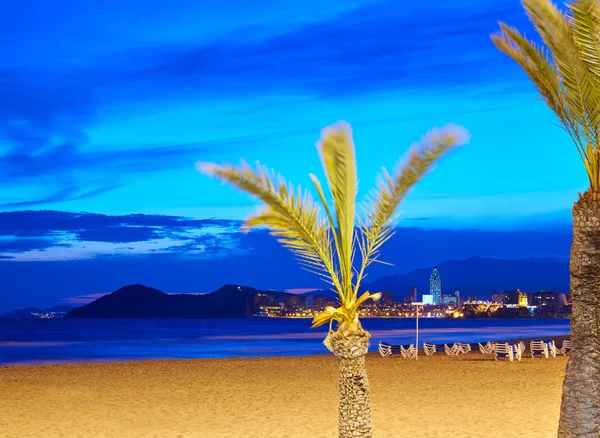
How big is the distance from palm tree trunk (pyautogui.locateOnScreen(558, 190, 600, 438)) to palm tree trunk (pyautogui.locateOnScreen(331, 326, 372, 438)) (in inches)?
92.5

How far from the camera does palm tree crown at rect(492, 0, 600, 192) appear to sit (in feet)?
29.1

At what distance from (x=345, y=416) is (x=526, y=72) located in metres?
4.48

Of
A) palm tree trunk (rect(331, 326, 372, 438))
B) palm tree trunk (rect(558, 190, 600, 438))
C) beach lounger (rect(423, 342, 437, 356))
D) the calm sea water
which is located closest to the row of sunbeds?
beach lounger (rect(423, 342, 437, 356))

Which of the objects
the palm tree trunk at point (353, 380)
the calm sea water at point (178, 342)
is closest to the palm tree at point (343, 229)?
the palm tree trunk at point (353, 380)

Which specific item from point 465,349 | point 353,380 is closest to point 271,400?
point 353,380

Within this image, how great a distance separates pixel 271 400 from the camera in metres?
17.3

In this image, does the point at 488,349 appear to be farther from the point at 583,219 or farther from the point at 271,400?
the point at 583,219

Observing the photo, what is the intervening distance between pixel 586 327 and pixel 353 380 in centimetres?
263

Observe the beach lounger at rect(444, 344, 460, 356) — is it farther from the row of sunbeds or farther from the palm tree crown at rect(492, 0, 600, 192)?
the palm tree crown at rect(492, 0, 600, 192)

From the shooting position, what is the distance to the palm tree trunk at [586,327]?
8.90m

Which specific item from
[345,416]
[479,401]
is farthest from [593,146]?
[479,401]

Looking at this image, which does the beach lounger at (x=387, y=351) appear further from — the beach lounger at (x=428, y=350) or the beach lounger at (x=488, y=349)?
the beach lounger at (x=488, y=349)

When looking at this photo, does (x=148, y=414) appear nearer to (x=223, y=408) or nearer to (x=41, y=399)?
Result: (x=223, y=408)

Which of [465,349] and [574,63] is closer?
[574,63]
